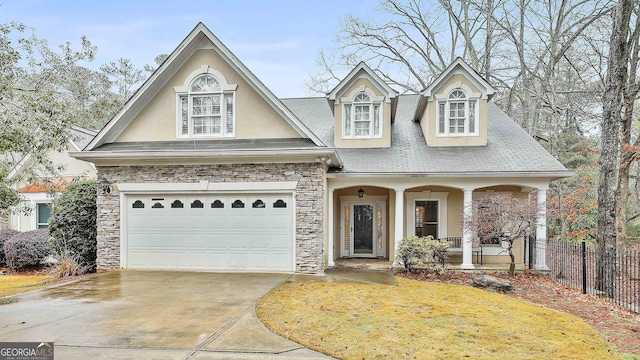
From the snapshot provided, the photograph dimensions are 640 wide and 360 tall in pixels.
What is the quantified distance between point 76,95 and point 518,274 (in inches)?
545

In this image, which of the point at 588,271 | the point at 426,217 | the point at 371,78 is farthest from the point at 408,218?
the point at 588,271

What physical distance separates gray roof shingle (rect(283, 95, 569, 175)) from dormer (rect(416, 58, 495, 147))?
1.20ft

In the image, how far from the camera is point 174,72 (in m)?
11.5

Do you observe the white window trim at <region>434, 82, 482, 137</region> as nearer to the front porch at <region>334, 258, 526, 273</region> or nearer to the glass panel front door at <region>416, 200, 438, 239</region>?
the glass panel front door at <region>416, 200, 438, 239</region>

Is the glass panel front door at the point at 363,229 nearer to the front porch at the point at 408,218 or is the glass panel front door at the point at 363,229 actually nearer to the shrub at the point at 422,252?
the front porch at the point at 408,218

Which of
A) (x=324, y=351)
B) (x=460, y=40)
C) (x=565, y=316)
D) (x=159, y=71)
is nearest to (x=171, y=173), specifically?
(x=159, y=71)

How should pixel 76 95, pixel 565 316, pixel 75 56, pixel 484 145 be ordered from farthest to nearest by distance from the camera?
pixel 484 145
pixel 76 95
pixel 75 56
pixel 565 316

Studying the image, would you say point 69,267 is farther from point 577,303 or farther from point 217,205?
point 577,303

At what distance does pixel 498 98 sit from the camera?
78.6 feet

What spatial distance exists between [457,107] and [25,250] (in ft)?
52.2

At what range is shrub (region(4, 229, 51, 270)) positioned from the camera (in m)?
14.2

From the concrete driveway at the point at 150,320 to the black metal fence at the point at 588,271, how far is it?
7.73 metres

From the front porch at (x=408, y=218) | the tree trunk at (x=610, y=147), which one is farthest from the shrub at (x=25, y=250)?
the tree trunk at (x=610, y=147)

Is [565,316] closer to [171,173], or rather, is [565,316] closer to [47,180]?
[171,173]
